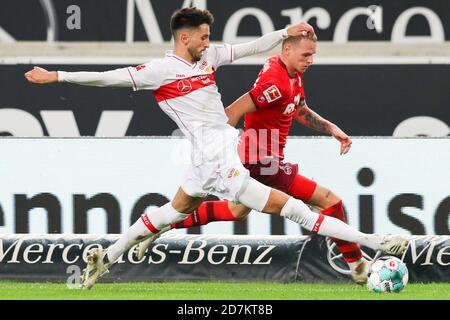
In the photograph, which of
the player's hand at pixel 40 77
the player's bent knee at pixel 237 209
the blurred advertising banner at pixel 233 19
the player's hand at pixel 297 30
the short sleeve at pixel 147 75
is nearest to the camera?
the player's hand at pixel 40 77

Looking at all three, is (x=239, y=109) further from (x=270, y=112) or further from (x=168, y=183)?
(x=168, y=183)

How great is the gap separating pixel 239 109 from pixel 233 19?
4088mm

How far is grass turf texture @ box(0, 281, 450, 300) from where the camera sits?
7152mm

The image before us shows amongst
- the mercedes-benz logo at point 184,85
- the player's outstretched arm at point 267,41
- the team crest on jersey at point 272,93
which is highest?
the player's outstretched arm at point 267,41

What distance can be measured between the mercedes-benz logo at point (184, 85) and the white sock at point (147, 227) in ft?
2.48

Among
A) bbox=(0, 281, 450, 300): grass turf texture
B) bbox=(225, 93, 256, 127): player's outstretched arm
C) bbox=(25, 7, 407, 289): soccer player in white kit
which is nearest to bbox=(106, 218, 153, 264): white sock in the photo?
bbox=(25, 7, 407, 289): soccer player in white kit

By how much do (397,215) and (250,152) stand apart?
1.24m

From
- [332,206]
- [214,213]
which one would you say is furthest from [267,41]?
[214,213]

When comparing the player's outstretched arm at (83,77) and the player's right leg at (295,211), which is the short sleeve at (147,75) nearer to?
the player's outstretched arm at (83,77)

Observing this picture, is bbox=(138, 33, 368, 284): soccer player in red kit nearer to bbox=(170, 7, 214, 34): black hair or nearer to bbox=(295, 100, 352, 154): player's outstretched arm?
bbox=(295, 100, 352, 154): player's outstretched arm

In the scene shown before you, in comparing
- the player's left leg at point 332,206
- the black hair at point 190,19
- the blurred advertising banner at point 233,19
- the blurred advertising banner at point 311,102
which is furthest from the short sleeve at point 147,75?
the blurred advertising banner at point 233,19

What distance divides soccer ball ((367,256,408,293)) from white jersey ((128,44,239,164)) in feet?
3.96

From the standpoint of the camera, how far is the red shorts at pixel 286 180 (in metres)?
7.99
